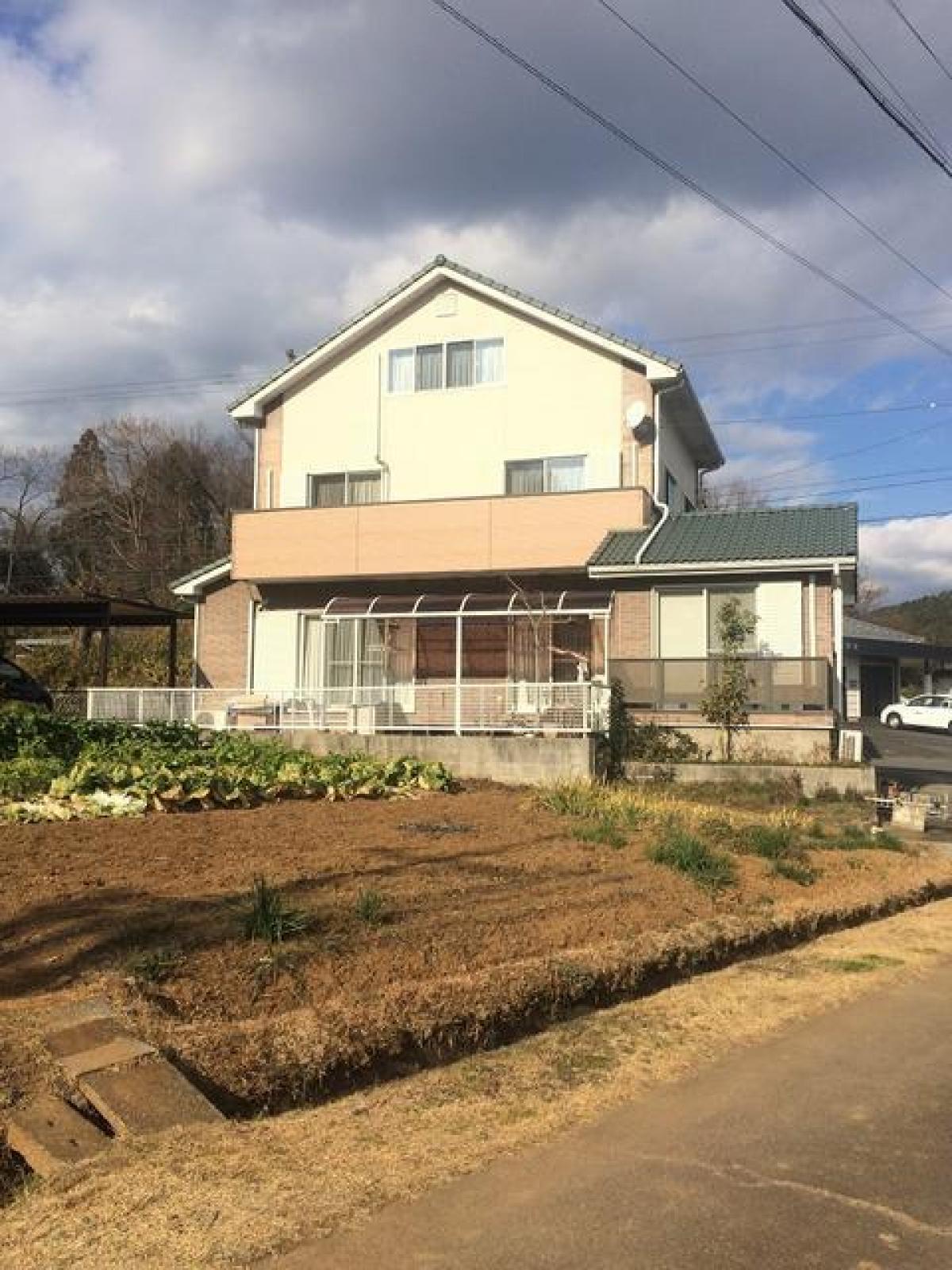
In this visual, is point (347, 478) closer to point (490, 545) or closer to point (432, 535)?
point (432, 535)

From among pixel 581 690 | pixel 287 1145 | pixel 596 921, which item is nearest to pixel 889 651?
pixel 581 690

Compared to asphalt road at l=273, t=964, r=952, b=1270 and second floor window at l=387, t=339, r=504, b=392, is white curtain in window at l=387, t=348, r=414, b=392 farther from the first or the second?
asphalt road at l=273, t=964, r=952, b=1270

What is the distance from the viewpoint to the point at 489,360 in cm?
2414

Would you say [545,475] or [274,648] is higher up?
[545,475]

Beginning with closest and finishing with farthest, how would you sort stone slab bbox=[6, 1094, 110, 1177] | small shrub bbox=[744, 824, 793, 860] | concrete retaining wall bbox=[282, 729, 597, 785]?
1. stone slab bbox=[6, 1094, 110, 1177]
2. small shrub bbox=[744, 824, 793, 860]
3. concrete retaining wall bbox=[282, 729, 597, 785]

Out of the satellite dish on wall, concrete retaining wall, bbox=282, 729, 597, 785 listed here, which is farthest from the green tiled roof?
concrete retaining wall, bbox=282, 729, 597, 785

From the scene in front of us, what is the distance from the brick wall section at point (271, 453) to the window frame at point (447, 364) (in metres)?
2.73

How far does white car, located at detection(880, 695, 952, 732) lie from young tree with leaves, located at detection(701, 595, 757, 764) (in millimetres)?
29132

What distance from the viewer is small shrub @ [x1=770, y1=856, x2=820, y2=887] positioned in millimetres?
9844

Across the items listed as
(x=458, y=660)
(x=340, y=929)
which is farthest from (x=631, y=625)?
(x=340, y=929)

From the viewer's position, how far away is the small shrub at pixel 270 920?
20.4ft

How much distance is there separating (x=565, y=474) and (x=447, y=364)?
377 centimetres

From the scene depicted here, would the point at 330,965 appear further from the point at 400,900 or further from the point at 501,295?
the point at 501,295

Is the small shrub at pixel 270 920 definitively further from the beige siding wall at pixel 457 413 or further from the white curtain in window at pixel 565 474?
the white curtain in window at pixel 565 474
